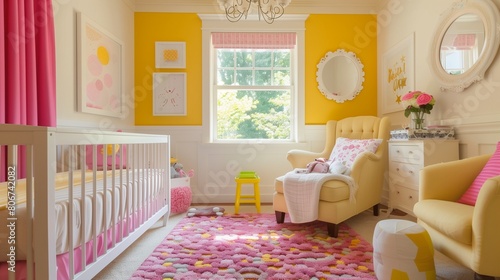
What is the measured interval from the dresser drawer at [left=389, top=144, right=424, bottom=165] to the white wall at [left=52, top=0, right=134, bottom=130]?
9.36ft

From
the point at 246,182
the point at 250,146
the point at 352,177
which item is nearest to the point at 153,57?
the point at 250,146

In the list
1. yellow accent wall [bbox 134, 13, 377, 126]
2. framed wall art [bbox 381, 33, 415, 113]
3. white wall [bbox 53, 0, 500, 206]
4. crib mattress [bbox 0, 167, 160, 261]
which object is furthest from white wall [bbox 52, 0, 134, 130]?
framed wall art [bbox 381, 33, 415, 113]

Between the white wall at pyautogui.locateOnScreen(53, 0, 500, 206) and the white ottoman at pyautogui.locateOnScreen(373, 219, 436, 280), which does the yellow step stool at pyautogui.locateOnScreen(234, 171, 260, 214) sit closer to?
the white wall at pyautogui.locateOnScreen(53, 0, 500, 206)

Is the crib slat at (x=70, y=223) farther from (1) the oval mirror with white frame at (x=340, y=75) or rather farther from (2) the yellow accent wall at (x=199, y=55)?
(1) the oval mirror with white frame at (x=340, y=75)

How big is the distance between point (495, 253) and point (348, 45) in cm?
291

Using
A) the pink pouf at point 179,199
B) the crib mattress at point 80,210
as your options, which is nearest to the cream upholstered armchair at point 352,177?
the pink pouf at point 179,199

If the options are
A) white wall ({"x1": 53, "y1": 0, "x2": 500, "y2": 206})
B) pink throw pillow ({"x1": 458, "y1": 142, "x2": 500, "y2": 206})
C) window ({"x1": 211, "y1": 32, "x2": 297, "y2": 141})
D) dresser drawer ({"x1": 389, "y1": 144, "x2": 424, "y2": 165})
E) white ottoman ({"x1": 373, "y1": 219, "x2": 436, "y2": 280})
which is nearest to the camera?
white ottoman ({"x1": 373, "y1": 219, "x2": 436, "y2": 280})

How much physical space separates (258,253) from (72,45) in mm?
2296

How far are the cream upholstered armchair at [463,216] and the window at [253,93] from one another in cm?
206

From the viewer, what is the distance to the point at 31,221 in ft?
3.19

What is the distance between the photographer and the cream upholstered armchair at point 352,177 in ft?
7.29

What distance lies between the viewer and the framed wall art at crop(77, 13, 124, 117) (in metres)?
2.53

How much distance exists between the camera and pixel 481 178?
162cm

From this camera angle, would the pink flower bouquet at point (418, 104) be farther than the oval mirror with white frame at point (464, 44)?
Yes
